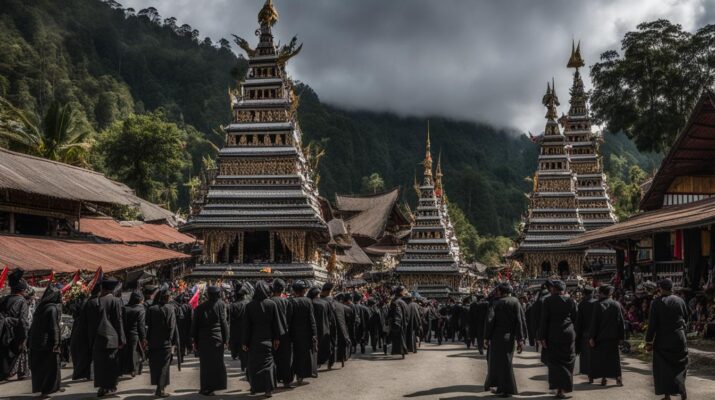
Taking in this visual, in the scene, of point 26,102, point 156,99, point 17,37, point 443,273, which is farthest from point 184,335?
point 156,99

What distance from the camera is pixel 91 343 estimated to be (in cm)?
1120

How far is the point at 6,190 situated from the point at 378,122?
134293 millimetres

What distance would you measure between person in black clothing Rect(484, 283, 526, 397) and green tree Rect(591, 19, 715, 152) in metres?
30.8

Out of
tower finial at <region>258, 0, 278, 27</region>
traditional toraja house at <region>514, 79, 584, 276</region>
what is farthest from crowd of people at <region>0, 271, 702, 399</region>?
traditional toraja house at <region>514, 79, 584, 276</region>

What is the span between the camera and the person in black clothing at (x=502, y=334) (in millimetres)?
10828

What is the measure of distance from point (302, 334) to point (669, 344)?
19.8 feet

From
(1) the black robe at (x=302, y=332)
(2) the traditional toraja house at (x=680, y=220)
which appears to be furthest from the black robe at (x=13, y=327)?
(2) the traditional toraja house at (x=680, y=220)

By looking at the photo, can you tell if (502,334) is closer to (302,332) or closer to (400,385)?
(400,385)

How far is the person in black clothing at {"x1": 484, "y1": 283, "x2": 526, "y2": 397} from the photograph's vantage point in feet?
35.5

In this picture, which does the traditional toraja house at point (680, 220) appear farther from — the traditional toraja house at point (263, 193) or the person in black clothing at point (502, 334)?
the traditional toraja house at point (263, 193)

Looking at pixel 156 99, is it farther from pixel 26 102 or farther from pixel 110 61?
pixel 26 102

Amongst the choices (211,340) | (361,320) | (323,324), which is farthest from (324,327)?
(361,320)

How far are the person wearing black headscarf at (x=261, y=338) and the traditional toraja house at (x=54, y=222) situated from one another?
8.94 m

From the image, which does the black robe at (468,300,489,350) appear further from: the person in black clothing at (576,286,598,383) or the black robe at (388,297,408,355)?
the person in black clothing at (576,286,598,383)
